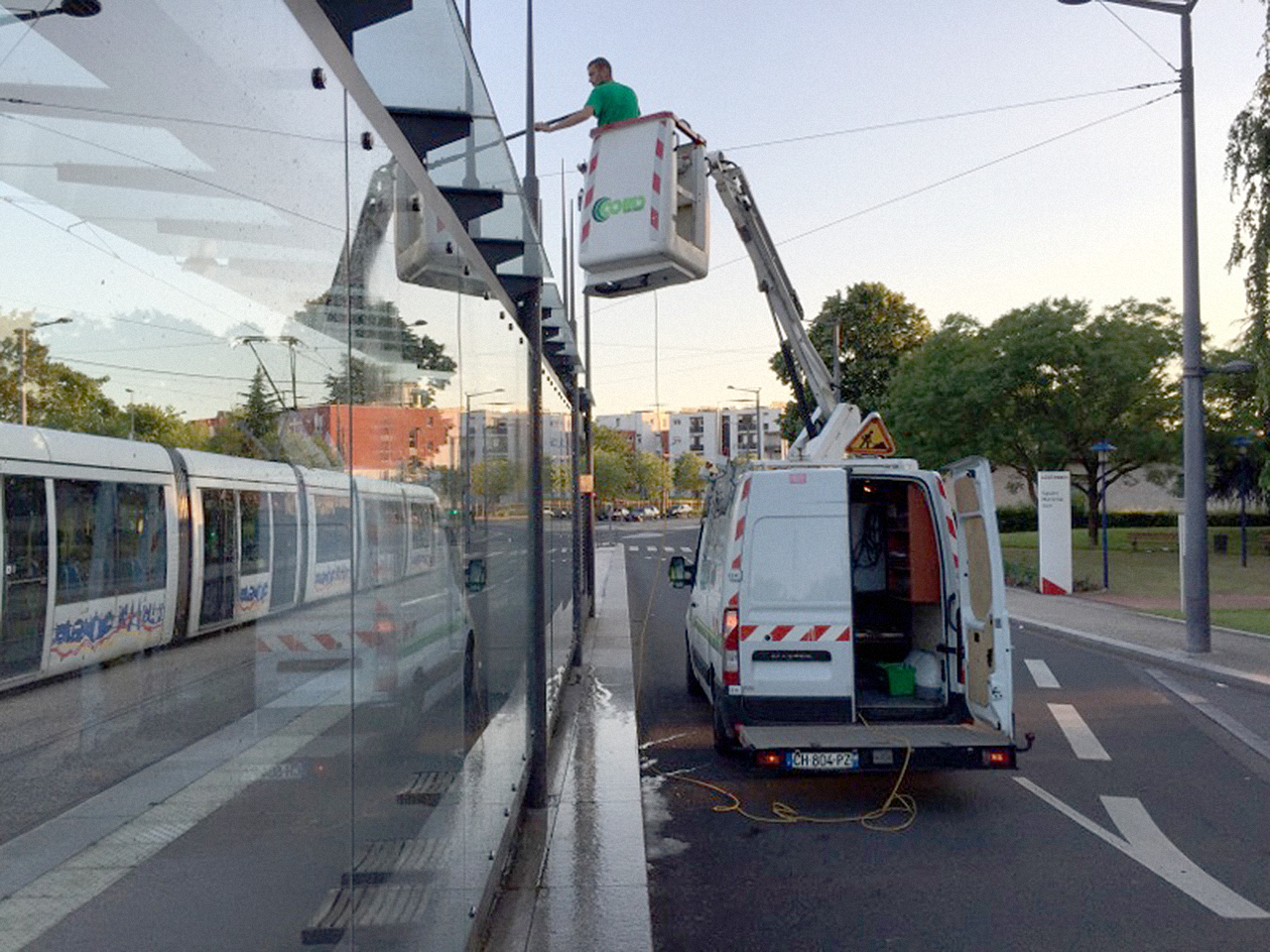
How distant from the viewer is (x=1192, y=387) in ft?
48.4

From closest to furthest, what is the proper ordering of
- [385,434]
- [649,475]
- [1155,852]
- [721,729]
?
[385,434] → [1155,852] → [721,729] → [649,475]

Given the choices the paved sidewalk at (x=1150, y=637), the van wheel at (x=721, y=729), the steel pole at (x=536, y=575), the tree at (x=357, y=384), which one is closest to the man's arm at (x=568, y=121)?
the steel pole at (x=536, y=575)

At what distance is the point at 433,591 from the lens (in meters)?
3.29

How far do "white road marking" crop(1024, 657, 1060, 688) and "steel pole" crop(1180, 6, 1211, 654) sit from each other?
6.50 ft

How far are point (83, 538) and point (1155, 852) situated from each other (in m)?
6.74

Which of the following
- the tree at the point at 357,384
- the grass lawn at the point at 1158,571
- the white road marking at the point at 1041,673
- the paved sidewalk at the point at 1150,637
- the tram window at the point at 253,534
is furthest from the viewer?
the grass lawn at the point at 1158,571

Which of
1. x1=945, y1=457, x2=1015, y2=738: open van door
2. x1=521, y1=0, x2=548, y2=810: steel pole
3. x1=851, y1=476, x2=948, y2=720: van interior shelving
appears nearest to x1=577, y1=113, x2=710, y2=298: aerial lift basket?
x1=521, y1=0, x2=548, y2=810: steel pole

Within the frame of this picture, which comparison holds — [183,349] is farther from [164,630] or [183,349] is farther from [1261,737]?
[1261,737]

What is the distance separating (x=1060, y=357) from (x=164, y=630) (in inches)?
1424

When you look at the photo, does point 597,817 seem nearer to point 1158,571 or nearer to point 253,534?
point 253,534

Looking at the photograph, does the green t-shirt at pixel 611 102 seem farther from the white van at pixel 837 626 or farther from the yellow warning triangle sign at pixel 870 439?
the yellow warning triangle sign at pixel 870 439

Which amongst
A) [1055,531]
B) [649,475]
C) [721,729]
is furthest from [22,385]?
[649,475]

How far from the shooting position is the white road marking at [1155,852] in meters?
5.62

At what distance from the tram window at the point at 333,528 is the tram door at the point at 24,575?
2.91 feet
